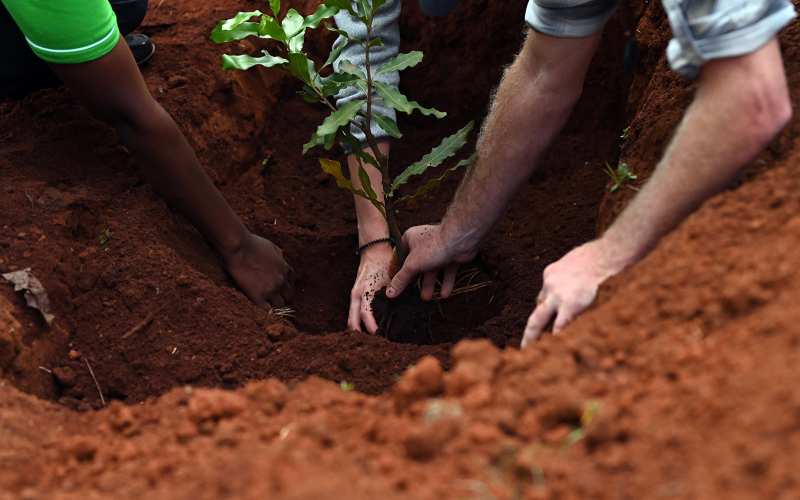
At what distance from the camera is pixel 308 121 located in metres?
3.54

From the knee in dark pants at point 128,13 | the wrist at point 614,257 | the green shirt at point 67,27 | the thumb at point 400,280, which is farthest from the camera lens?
the knee in dark pants at point 128,13

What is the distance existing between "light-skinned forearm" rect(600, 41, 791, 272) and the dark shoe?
2123 mm

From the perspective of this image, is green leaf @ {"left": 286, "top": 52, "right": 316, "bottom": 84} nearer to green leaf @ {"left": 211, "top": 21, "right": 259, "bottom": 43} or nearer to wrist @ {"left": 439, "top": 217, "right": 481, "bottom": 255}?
green leaf @ {"left": 211, "top": 21, "right": 259, "bottom": 43}

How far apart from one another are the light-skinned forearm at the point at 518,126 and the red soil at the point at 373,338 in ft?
0.93

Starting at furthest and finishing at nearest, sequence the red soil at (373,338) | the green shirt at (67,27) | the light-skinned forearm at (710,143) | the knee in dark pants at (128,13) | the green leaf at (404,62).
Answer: the knee in dark pants at (128,13) → the green leaf at (404,62) → the green shirt at (67,27) → the light-skinned forearm at (710,143) → the red soil at (373,338)

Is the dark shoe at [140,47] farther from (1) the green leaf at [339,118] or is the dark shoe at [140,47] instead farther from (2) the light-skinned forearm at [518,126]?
(2) the light-skinned forearm at [518,126]

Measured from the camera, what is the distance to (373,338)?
93.0 inches

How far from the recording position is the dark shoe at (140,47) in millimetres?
3119

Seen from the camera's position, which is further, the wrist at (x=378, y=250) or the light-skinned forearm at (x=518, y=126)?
the wrist at (x=378, y=250)

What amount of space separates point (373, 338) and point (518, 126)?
0.76 metres

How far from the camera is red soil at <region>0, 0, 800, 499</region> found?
115 cm

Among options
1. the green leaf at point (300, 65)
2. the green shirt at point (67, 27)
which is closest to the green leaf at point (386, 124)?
the green leaf at point (300, 65)

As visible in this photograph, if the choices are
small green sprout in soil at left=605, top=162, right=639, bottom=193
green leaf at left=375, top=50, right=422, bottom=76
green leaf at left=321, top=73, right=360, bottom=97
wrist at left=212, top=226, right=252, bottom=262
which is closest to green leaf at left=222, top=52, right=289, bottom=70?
green leaf at left=321, top=73, right=360, bottom=97

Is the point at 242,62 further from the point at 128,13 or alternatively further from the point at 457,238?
the point at 128,13
